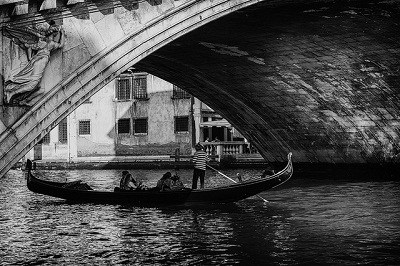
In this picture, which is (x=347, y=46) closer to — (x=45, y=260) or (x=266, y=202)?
(x=266, y=202)

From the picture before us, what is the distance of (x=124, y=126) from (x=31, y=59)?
25461mm

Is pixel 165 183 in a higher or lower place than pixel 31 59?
lower

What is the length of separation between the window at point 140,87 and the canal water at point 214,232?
56.8 ft

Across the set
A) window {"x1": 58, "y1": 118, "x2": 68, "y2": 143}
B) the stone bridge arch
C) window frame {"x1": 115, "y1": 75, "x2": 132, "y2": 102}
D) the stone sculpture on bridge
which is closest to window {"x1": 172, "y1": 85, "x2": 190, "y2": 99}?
window frame {"x1": 115, "y1": 75, "x2": 132, "y2": 102}

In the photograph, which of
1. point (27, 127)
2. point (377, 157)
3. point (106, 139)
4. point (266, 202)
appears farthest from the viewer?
point (106, 139)

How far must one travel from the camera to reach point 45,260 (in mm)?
9305

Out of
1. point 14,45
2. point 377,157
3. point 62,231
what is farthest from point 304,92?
point 14,45

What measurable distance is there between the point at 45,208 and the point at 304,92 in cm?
763

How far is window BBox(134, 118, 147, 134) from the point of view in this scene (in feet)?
→ 112

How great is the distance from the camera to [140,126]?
34.2 metres

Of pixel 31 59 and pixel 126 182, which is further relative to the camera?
pixel 126 182

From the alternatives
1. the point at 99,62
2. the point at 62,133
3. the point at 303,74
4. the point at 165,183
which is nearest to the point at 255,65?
the point at 303,74

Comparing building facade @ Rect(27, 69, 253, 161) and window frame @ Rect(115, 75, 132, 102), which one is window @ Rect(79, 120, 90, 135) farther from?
window frame @ Rect(115, 75, 132, 102)

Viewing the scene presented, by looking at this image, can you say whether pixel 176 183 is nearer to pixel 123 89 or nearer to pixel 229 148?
pixel 229 148
